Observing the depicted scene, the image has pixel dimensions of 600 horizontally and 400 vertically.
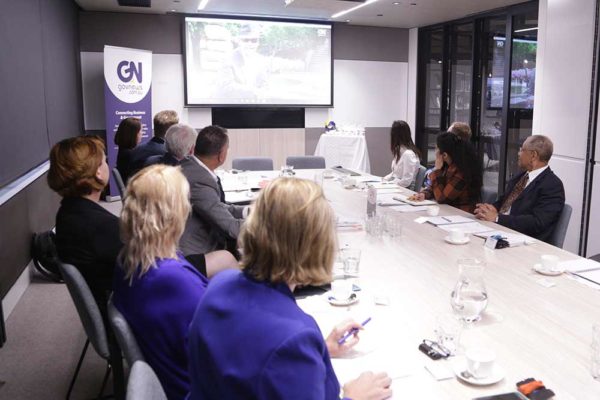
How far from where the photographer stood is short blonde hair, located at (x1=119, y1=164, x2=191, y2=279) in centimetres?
171

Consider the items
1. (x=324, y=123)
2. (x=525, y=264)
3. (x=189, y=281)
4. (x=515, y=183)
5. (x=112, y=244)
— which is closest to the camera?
(x=189, y=281)

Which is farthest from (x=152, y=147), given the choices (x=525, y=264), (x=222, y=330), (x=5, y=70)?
(x=222, y=330)

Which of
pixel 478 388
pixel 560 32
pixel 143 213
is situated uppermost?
pixel 560 32

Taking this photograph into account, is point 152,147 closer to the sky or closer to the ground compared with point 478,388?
closer to the sky

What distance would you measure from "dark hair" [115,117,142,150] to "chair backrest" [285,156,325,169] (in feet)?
5.91

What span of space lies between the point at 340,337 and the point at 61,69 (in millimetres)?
5885

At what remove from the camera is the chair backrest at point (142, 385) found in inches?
44.4

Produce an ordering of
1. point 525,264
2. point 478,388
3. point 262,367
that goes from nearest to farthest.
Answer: point 262,367, point 478,388, point 525,264

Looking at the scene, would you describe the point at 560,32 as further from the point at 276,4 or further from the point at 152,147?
the point at 152,147

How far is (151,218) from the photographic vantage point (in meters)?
1.82

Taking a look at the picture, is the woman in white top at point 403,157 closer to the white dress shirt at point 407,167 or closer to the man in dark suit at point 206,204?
the white dress shirt at point 407,167

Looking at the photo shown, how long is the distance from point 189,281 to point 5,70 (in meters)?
2.99

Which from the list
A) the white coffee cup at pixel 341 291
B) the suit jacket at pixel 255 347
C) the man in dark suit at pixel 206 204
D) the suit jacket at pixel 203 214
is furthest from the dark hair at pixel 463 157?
the suit jacket at pixel 255 347

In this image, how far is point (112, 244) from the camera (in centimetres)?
221
